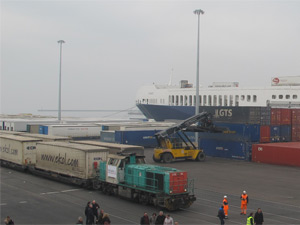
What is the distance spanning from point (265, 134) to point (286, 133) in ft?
12.8

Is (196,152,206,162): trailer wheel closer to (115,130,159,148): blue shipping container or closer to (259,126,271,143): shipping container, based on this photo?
(259,126,271,143): shipping container

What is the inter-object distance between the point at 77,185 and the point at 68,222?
8.24 metres

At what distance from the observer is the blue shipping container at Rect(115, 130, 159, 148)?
46.5 metres

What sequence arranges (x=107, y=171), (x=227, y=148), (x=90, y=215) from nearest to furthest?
1. (x=90, y=215)
2. (x=107, y=171)
3. (x=227, y=148)

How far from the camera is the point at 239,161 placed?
123ft

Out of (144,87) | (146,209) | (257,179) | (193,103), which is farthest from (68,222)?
(144,87)

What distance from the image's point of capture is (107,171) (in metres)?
21.0

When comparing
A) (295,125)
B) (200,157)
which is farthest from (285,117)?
(200,157)

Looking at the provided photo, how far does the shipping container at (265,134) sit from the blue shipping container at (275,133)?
63 centimetres

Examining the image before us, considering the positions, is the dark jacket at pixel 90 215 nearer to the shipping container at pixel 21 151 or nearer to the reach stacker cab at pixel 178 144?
the shipping container at pixel 21 151

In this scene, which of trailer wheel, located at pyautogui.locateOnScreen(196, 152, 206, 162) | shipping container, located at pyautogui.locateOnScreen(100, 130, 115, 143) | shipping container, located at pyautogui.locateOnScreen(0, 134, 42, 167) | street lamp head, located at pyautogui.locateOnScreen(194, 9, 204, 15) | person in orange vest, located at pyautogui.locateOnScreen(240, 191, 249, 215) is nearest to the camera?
person in orange vest, located at pyautogui.locateOnScreen(240, 191, 249, 215)

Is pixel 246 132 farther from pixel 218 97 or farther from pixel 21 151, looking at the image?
pixel 218 97

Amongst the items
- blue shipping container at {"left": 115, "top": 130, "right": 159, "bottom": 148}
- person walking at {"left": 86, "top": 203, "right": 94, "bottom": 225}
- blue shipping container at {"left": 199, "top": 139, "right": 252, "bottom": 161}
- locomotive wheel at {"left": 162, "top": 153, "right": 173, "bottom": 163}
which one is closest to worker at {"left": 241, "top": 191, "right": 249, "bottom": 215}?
person walking at {"left": 86, "top": 203, "right": 94, "bottom": 225}

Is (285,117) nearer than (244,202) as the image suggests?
No
